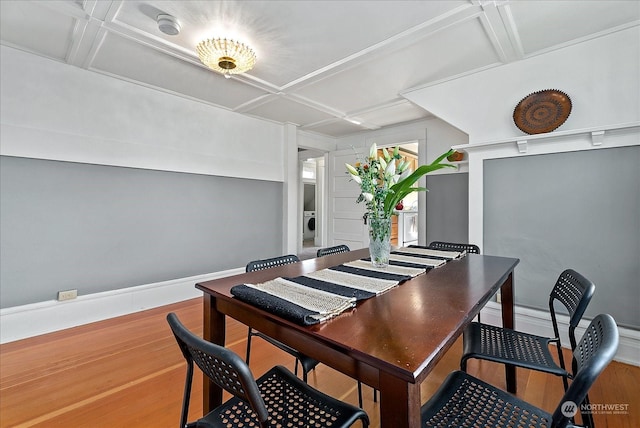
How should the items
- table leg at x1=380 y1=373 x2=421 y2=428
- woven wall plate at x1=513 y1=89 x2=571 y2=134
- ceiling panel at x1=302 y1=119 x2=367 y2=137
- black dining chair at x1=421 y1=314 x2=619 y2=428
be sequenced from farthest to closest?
ceiling panel at x1=302 y1=119 x2=367 y2=137
woven wall plate at x1=513 y1=89 x2=571 y2=134
black dining chair at x1=421 y1=314 x2=619 y2=428
table leg at x1=380 y1=373 x2=421 y2=428

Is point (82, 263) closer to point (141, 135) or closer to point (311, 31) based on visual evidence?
point (141, 135)

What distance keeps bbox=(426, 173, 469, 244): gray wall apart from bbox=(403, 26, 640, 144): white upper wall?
2.74ft

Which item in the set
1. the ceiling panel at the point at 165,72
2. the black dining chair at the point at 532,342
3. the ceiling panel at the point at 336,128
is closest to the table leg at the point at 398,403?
the black dining chair at the point at 532,342

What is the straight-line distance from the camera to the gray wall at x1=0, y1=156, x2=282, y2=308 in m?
2.43

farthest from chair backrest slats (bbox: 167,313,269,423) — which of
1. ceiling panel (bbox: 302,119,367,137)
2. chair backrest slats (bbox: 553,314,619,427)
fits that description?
ceiling panel (bbox: 302,119,367,137)

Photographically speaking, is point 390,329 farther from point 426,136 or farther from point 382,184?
point 426,136

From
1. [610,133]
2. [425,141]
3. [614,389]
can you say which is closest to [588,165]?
[610,133]

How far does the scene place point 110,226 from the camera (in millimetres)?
2877

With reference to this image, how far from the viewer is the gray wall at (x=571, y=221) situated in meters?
2.13

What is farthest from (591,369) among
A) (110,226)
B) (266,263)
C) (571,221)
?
(110,226)

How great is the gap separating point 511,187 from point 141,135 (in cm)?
373

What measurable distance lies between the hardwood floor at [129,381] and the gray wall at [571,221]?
2.07 feet

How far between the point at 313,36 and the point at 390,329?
83.9 inches

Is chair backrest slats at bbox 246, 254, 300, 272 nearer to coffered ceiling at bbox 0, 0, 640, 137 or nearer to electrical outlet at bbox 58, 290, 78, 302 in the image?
coffered ceiling at bbox 0, 0, 640, 137
